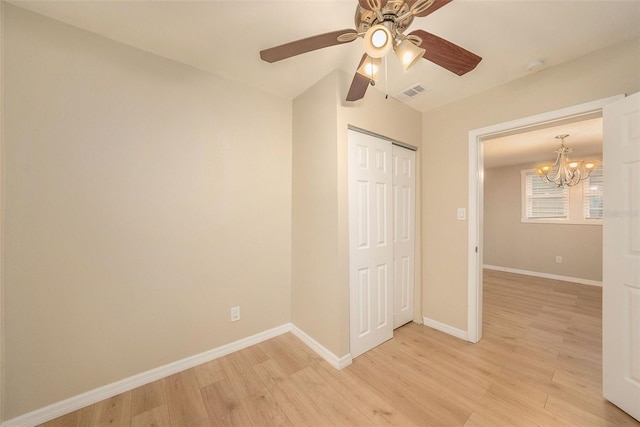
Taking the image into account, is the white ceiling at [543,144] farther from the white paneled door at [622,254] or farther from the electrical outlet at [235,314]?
the electrical outlet at [235,314]

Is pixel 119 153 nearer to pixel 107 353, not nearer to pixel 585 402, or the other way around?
pixel 107 353

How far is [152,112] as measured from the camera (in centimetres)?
172

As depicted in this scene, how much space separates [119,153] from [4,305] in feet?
3.51

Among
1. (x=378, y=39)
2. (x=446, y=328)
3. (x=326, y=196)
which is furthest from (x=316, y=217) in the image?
(x=446, y=328)

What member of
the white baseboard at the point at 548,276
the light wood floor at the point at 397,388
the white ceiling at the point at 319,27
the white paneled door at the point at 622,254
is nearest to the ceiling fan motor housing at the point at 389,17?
the white ceiling at the point at 319,27

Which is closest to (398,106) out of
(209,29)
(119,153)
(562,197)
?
(209,29)

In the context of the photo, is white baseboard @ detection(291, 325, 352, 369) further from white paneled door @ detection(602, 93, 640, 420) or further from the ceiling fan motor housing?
the ceiling fan motor housing

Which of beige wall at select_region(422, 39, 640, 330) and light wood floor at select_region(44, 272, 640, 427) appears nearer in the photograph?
light wood floor at select_region(44, 272, 640, 427)

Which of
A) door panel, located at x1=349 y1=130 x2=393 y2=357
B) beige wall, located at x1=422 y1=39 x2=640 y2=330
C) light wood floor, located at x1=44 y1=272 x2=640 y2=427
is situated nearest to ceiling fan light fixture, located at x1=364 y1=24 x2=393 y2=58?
door panel, located at x1=349 y1=130 x2=393 y2=357

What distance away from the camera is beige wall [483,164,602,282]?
4094 mm

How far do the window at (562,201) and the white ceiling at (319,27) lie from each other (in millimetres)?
3888

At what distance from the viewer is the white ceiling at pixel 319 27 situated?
1.33 metres

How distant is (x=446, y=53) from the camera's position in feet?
4.01

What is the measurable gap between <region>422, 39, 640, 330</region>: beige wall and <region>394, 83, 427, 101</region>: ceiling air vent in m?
0.46
